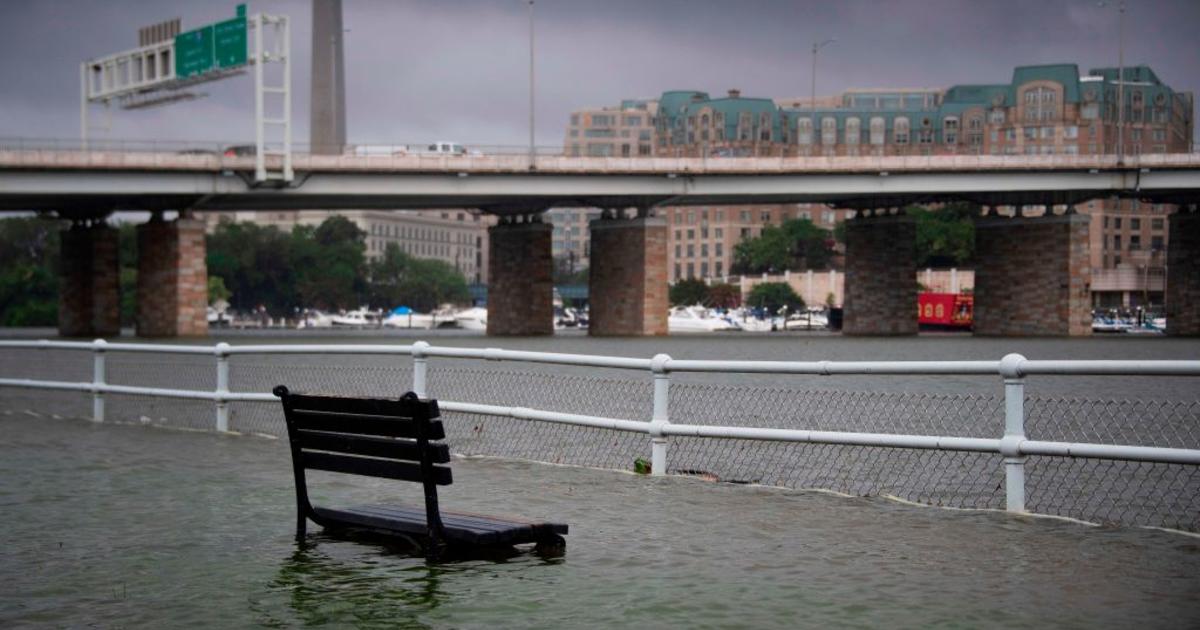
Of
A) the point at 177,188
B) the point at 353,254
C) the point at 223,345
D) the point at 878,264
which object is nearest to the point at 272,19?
the point at 177,188

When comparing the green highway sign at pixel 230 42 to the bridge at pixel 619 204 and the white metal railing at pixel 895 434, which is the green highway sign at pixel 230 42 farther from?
the white metal railing at pixel 895 434

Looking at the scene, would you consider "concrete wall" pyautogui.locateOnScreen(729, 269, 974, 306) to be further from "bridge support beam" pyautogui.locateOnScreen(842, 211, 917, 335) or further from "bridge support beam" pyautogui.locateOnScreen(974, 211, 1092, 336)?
"bridge support beam" pyautogui.locateOnScreen(974, 211, 1092, 336)

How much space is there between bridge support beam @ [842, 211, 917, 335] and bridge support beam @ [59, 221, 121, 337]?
47108mm

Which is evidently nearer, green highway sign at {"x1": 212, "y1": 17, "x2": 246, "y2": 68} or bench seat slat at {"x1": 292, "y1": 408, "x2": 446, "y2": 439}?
bench seat slat at {"x1": 292, "y1": 408, "x2": 446, "y2": 439}

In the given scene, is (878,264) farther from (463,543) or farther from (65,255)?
(463,543)

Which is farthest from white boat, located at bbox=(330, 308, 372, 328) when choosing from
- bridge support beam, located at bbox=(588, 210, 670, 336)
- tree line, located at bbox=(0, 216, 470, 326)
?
bridge support beam, located at bbox=(588, 210, 670, 336)

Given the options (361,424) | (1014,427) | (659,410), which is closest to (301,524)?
(361,424)

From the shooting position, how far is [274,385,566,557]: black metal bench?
9.78 metres

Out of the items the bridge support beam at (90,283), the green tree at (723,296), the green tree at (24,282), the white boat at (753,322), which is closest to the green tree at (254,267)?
the green tree at (24,282)

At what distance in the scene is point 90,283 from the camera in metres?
100

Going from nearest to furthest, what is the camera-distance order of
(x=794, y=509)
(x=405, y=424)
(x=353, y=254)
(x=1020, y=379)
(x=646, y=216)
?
1. (x=405, y=424)
2. (x=1020, y=379)
3. (x=794, y=509)
4. (x=646, y=216)
5. (x=353, y=254)

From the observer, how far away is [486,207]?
3942 inches

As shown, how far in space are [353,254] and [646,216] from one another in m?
98.9

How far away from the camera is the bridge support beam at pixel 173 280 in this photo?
90.9 metres
